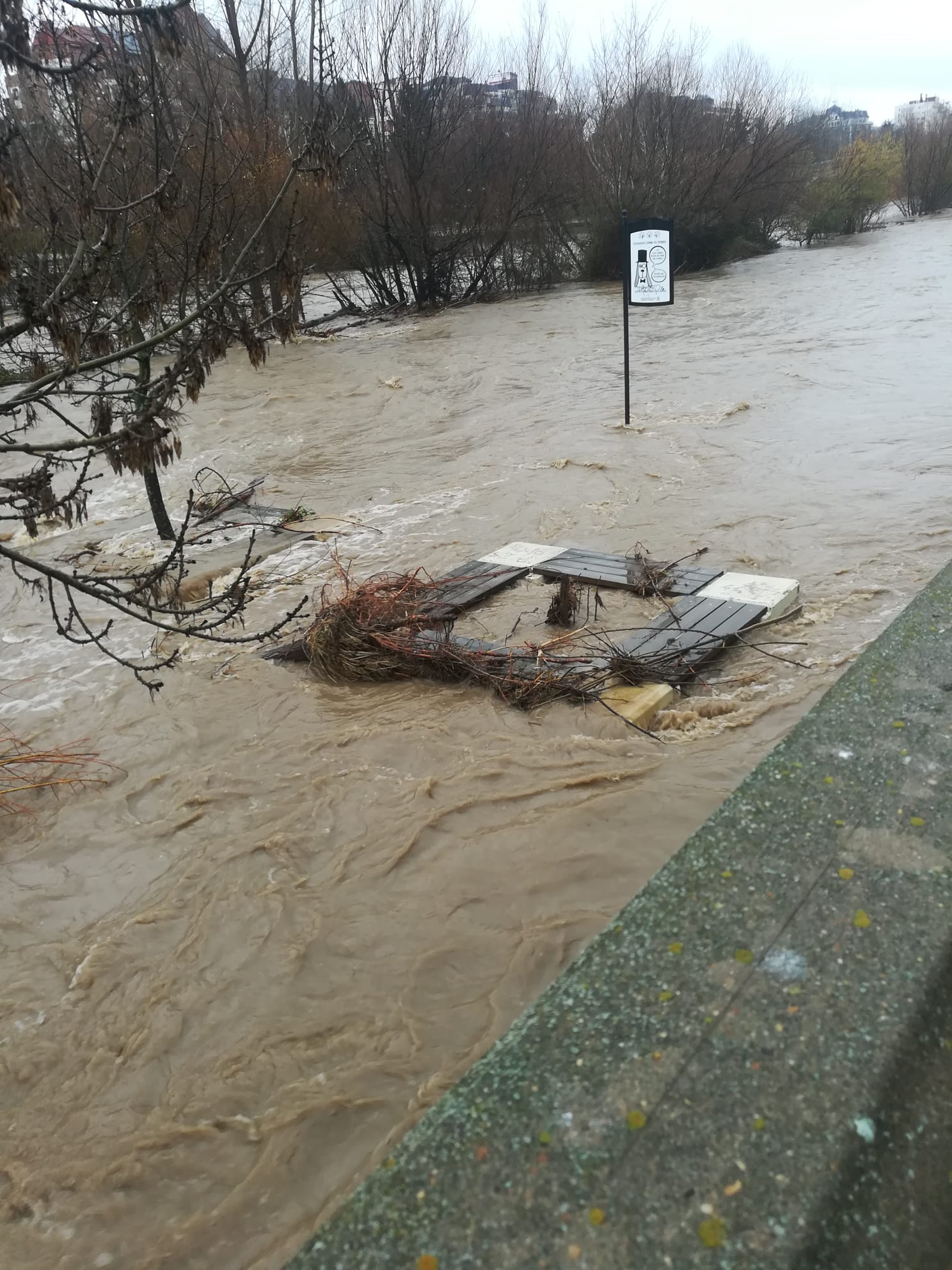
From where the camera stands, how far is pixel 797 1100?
4.71 ft

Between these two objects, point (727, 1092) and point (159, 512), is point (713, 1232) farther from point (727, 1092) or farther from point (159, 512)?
point (159, 512)

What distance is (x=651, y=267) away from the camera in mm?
9969

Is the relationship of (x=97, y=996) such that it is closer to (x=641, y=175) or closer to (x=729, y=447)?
(x=729, y=447)

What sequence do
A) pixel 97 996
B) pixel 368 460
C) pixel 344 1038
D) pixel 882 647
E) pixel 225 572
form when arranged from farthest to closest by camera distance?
pixel 368 460 < pixel 225 572 < pixel 97 996 < pixel 344 1038 < pixel 882 647

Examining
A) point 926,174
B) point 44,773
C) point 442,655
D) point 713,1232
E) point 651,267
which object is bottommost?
point 44,773

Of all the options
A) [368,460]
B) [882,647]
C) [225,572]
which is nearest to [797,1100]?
[882,647]

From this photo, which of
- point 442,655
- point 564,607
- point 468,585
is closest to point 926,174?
point 468,585

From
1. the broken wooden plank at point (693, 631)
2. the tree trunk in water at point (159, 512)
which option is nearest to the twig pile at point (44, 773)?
the broken wooden plank at point (693, 631)

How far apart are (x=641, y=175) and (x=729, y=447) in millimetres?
18169

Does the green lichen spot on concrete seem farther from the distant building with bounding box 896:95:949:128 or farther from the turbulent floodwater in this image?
the distant building with bounding box 896:95:949:128

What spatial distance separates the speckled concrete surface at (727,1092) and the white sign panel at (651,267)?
880 centimetres

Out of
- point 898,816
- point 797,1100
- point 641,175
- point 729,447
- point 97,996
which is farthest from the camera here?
point 641,175

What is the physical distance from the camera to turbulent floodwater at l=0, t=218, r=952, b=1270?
301 cm

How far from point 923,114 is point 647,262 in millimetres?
49163
